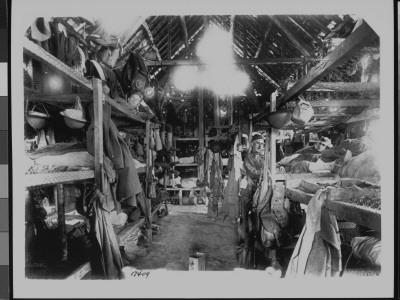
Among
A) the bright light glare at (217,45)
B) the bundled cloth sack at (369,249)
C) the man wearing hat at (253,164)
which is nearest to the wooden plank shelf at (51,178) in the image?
the bundled cloth sack at (369,249)

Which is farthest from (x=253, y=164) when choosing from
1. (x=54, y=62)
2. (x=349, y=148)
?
(x=54, y=62)

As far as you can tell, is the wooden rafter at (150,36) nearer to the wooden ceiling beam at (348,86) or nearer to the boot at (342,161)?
the wooden ceiling beam at (348,86)

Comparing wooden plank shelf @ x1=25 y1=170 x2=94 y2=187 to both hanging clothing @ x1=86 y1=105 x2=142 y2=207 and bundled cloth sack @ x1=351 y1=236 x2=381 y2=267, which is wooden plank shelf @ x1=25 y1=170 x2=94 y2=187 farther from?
bundled cloth sack @ x1=351 y1=236 x2=381 y2=267

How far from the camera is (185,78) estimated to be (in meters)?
9.28

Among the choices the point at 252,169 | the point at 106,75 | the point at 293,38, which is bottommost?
the point at 252,169

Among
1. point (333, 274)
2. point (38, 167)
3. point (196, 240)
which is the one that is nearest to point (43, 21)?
point (38, 167)

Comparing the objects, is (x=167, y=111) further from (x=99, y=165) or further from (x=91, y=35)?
(x=99, y=165)

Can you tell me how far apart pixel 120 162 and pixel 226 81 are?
7.77 m

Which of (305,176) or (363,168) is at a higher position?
(363,168)

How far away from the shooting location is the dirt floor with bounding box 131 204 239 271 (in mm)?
4652

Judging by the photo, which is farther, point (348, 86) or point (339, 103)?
point (339, 103)

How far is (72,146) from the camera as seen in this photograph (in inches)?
110

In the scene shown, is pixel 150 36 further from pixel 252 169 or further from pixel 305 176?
pixel 305 176

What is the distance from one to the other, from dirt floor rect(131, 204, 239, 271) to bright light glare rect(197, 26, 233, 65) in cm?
406
